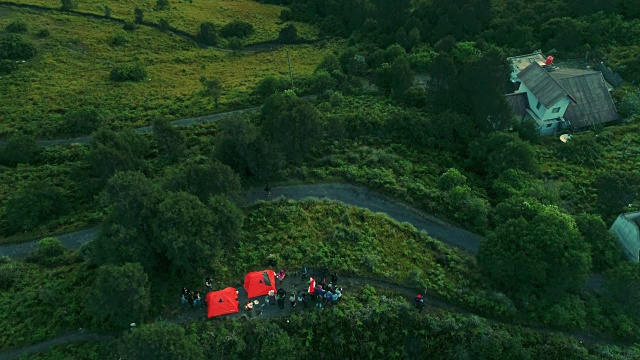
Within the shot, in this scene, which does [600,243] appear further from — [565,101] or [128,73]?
[128,73]

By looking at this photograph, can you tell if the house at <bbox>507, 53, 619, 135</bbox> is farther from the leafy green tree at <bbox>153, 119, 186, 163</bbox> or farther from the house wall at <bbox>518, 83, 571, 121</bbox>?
the leafy green tree at <bbox>153, 119, 186, 163</bbox>

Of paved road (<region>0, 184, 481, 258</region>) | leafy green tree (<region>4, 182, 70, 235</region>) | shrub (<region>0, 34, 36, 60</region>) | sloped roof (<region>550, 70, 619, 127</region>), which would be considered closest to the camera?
paved road (<region>0, 184, 481, 258</region>)

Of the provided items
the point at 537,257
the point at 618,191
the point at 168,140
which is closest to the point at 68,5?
the point at 168,140

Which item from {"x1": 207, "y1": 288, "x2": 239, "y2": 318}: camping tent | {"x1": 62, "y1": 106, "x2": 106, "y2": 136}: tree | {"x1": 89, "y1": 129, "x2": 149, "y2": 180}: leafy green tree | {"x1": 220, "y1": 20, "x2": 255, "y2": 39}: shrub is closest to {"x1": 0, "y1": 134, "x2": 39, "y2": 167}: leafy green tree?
{"x1": 62, "y1": 106, "x2": 106, "y2": 136}: tree

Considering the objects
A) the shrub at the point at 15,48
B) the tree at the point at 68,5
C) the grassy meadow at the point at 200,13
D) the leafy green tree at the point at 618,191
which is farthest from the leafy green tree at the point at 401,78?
the tree at the point at 68,5

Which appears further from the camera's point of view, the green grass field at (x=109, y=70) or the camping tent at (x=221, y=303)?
the green grass field at (x=109, y=70)

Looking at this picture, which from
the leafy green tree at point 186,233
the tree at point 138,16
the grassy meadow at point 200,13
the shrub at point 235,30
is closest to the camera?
the leafy green tree at point 186,233

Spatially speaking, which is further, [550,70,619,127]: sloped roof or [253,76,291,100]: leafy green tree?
[253,76,291,100]: leafy green tree

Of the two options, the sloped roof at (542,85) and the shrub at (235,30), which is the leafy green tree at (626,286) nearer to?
the sloped roof at (542,85)
